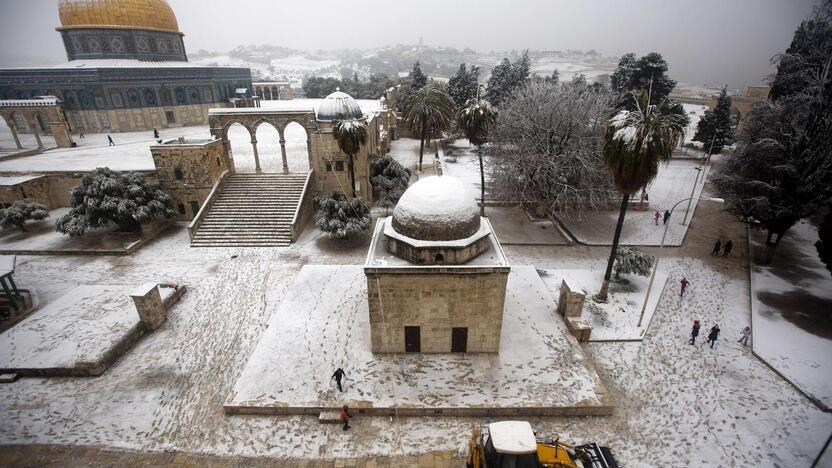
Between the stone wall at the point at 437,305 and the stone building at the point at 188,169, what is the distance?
17416mm

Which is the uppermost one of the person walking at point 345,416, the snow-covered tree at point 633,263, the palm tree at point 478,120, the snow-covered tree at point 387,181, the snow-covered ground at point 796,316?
the palm tree at point 478,120

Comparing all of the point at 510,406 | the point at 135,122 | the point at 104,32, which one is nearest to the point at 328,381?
the point at 510,406

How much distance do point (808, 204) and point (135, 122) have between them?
5247 centimetres

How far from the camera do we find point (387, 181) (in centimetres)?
2623

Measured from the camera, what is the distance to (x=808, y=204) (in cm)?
1758

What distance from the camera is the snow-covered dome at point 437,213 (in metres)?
12.2

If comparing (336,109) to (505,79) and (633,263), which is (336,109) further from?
(505,79)

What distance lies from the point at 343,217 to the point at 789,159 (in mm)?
22021

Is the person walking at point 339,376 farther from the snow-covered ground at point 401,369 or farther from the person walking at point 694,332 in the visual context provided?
the person walking at point 694,332

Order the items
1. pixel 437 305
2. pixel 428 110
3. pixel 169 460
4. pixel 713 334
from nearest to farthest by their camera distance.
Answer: pixel 169 460
pixel 437 305
pixel 713 334
pixel 428 110

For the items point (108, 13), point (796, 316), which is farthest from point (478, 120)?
point (108, 13)

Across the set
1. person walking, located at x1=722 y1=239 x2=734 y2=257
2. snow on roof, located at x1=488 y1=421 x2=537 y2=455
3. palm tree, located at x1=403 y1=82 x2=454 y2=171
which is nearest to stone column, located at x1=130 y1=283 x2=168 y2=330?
snow on roof, located at x1=488 y1=421 x2=537 y2=455

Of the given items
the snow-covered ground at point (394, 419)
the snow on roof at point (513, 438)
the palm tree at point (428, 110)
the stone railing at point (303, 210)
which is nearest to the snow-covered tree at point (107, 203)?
the snow-covered ground at point (394, 419)

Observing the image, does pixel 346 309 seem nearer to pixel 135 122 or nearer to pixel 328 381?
pixel 328 381
